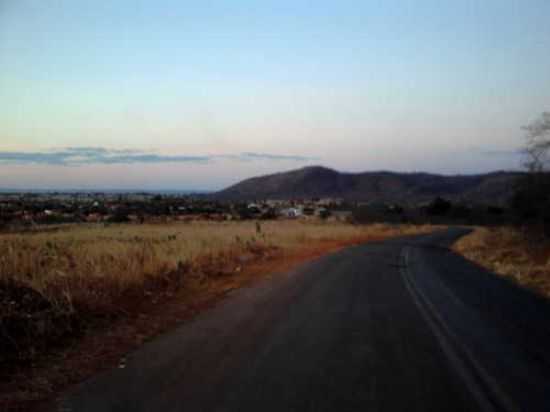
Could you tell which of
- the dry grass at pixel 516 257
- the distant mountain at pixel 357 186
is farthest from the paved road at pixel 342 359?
the distant mountain at pixel 357 186

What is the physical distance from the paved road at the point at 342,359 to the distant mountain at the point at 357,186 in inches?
5539

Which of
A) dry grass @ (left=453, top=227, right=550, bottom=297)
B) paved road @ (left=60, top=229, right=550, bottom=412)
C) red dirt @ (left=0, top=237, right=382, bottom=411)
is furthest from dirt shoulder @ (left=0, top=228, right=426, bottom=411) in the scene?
dry grass @ (left=453, top=227, right=550, bottom=297)

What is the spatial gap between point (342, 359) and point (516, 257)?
2139 centimetres

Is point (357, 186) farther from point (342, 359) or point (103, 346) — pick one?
point (342, 359)

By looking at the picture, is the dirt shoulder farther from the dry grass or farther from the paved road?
the dry grass

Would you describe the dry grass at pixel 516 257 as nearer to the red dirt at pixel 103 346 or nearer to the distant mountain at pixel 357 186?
the red dirt at pixel 103 346

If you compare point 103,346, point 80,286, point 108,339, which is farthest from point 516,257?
point 103,346

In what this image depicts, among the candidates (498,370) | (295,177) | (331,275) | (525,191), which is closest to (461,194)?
(295,177)

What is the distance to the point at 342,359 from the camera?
7.93 m

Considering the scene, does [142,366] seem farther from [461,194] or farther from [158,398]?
[461,194]

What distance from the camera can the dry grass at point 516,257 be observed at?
19.3 metres

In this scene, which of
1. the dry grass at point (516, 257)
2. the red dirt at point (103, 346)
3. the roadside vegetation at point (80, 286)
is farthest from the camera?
the dry grass at point (516, 257)

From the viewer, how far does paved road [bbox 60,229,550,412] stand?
20.4 feet

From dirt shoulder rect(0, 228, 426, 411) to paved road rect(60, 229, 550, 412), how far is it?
13.1 inches
